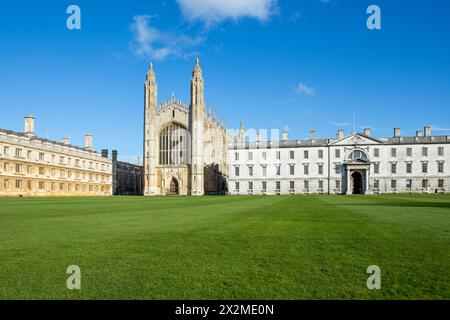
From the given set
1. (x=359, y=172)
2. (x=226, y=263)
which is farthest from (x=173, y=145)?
(x=226, y=263)

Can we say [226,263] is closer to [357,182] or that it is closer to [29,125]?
[29,125]

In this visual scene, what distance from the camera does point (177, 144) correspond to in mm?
73062

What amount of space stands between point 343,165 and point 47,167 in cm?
5268

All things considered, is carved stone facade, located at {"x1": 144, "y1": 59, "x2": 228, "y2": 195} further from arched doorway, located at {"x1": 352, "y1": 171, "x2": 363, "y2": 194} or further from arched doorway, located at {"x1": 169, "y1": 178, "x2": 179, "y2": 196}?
arched doorway, located at {"x1": 352, "y1": 171, "x2": 363, "y2": 194}

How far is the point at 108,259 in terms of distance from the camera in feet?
23.1

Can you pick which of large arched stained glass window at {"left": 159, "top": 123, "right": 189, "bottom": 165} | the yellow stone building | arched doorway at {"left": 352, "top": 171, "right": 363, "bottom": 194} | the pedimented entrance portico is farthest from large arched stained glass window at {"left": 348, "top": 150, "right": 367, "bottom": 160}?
the yellow stone building

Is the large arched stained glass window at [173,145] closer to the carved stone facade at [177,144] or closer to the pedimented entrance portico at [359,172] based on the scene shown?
the carved stone facade at [177,144]

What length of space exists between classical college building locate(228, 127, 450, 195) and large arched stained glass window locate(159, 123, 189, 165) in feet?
31.5

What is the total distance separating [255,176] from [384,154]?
80.9 feet

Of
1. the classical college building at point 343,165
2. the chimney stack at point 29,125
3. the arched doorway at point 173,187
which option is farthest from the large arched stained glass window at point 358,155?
the chimney stack at point 29,125

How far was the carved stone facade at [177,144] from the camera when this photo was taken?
70.6 m

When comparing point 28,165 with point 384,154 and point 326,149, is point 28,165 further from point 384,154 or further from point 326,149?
point 384,154

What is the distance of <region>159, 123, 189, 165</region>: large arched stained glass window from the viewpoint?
7275cm
